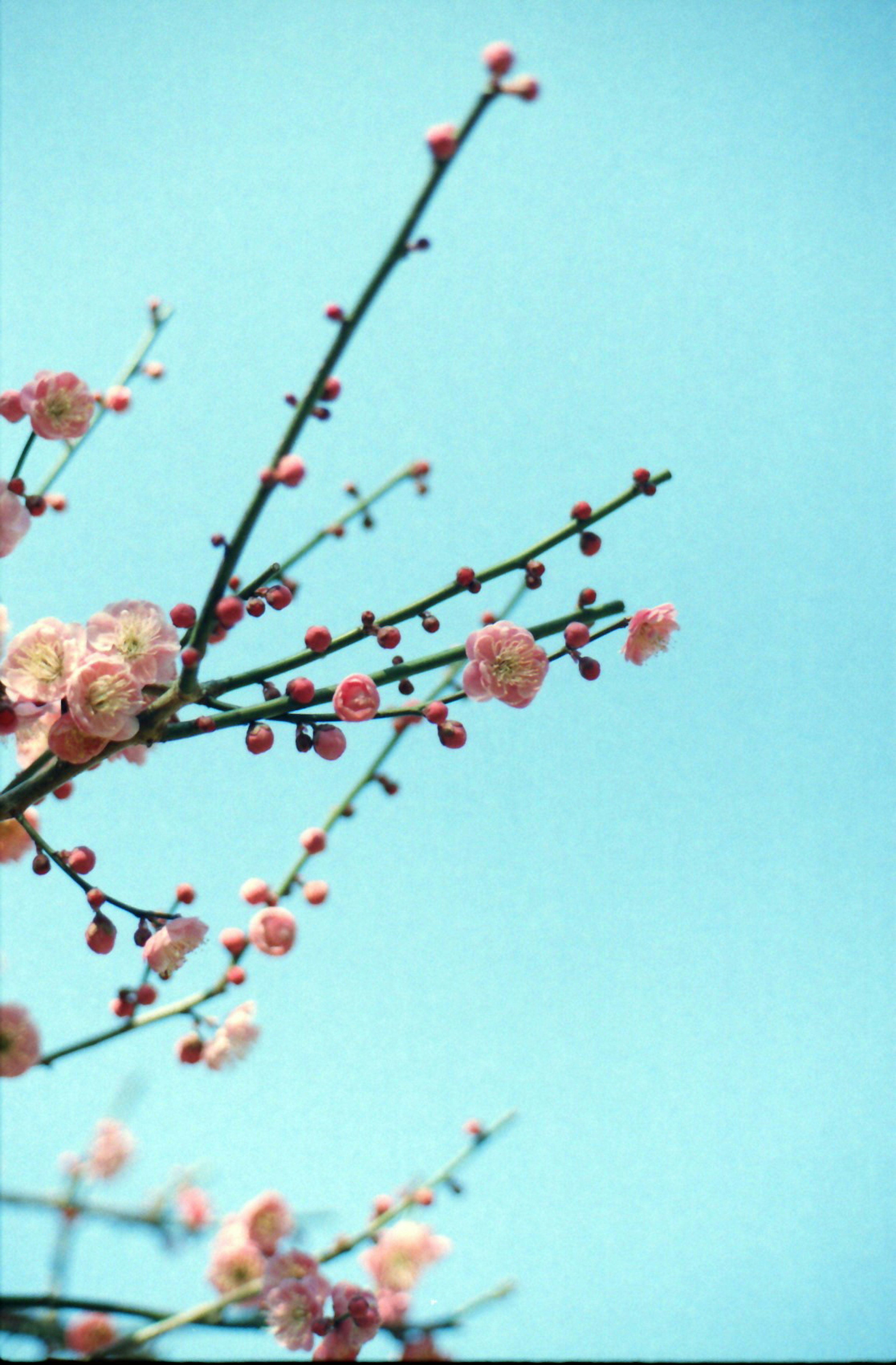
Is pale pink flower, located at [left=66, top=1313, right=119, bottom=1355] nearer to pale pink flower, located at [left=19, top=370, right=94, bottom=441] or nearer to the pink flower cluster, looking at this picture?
the pink flower cluster

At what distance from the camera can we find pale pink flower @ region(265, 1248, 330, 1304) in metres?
2.43

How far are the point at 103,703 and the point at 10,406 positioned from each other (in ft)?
3.23

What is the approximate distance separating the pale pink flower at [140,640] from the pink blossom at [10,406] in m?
0.69

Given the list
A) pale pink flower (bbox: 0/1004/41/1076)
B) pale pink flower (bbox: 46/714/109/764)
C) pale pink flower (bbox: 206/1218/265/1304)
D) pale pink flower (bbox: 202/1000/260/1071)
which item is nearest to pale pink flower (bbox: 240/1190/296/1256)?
pale pink flower (bbox: 206/1218/265/1304)

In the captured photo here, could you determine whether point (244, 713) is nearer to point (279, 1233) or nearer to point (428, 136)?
point (428, 136)

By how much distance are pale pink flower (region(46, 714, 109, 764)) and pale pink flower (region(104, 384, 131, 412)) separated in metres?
1.26

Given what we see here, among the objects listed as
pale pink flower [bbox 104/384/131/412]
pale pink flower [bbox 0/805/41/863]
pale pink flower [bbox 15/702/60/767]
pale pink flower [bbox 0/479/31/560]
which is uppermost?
pale pink flower [bbox 104/384/131/412]

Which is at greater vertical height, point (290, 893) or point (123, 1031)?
point (290, 893)

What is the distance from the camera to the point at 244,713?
60.7 inches

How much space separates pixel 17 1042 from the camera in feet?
6.23

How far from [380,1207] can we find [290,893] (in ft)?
3.52

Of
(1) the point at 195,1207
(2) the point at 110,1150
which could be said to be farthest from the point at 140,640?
(2) the point at 110,1150

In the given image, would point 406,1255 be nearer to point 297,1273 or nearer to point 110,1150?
point 297,1273

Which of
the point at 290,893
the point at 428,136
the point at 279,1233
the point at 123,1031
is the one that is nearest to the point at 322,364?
the point at 428,136
